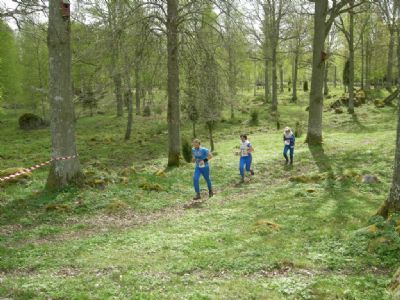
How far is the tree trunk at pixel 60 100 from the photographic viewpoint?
461 inches

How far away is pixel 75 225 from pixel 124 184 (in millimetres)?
3674

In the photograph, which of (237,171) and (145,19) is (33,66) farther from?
(237,171)

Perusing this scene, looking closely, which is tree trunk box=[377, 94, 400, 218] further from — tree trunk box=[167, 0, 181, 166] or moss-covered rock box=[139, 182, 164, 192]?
tree trunk box=[167, 0, 181, 166]

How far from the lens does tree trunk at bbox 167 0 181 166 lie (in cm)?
1577

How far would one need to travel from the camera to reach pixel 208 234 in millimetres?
8617

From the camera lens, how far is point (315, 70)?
19.2 meters

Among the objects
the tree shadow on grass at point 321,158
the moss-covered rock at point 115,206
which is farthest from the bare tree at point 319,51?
the moss-covered rock at point 115,206

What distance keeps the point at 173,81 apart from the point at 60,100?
229 inches

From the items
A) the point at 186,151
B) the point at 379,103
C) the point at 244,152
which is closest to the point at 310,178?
the point at 244,152

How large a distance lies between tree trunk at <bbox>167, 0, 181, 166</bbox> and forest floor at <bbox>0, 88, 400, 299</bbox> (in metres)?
1.31

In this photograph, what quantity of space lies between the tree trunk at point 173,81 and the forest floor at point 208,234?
1309 millimetres

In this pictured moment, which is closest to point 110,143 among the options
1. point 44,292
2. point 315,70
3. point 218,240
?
point 315,70

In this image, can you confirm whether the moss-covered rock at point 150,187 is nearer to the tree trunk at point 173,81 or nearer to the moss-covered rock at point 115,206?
the moss-covered rock at point 115,206

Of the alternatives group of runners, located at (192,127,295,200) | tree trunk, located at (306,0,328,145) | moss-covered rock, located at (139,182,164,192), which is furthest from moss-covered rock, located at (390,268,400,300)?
tree trunk, located at (306,0,328,145)
